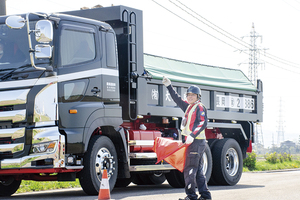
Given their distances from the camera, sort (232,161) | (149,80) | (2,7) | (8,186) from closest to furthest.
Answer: (8,186), (149,80), (2,7), (232,161)

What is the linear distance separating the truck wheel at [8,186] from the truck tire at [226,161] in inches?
194

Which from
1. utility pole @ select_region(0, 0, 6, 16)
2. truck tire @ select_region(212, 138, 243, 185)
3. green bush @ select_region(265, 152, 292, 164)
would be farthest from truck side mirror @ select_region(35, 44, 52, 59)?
green bush @ select_region(265, 152, 292, 164)

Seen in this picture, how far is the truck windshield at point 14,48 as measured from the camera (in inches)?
343

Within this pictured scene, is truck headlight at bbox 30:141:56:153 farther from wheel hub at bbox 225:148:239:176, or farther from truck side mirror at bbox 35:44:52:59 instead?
wheel hub at bbox 225:148:239:176

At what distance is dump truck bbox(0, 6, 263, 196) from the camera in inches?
331

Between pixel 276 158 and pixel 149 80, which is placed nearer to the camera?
pixel 149 80

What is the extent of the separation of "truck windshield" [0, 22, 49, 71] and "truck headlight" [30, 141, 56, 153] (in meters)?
1.36

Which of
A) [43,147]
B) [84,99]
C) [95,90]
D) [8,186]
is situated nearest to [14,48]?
[84,99]

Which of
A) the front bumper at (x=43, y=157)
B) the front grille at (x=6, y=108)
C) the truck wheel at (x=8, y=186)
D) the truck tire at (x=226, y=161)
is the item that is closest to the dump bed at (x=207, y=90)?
the truck tire at (x=226, y=161)

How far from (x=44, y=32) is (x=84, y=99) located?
4.97 ft

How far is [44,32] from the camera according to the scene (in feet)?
26.7

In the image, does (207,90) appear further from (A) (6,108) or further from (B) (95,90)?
(A) (6,108)

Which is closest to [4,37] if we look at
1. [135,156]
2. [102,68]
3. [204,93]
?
[102,68]

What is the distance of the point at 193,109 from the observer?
27.3 feet
